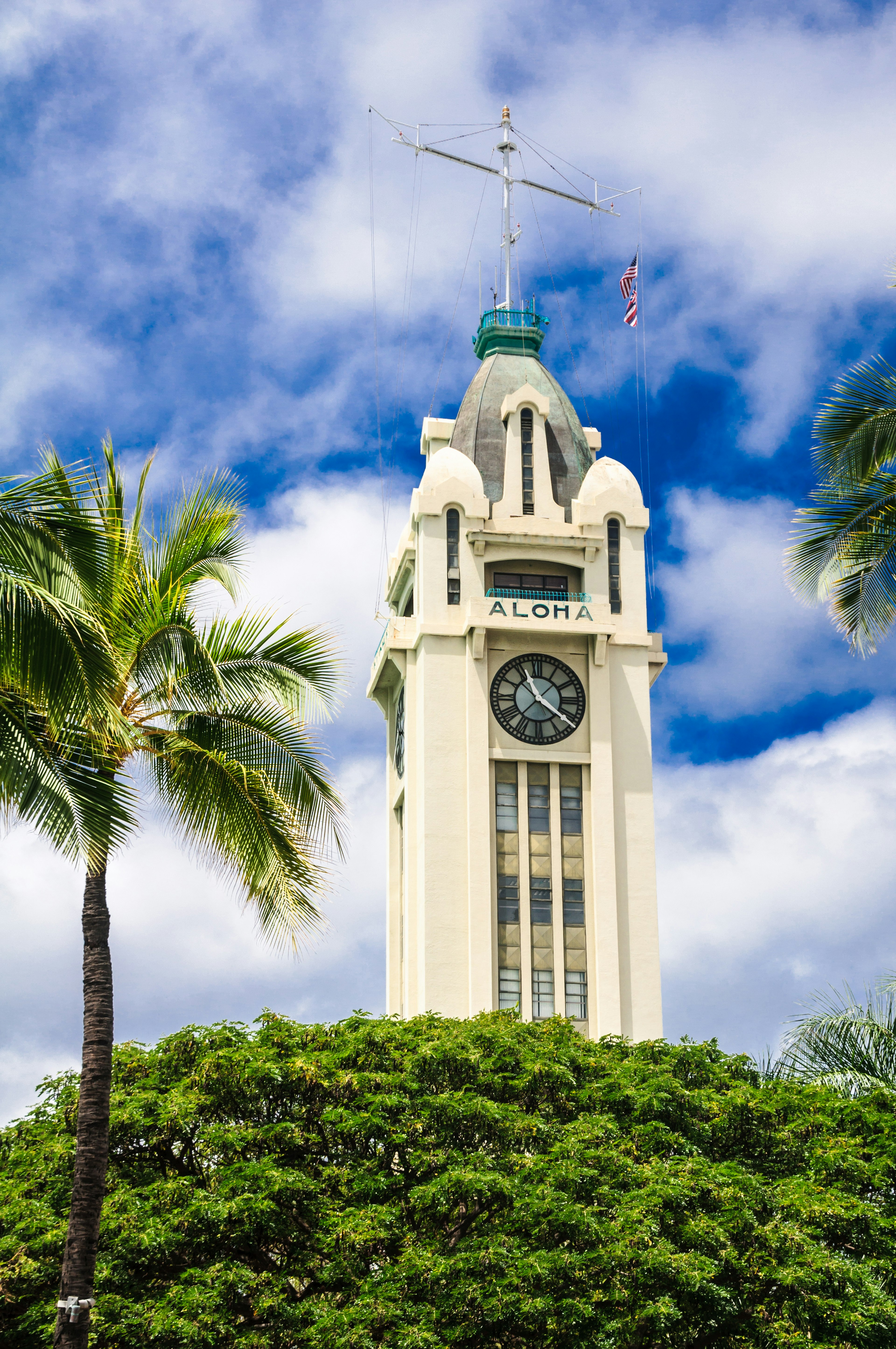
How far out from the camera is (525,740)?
→ 5834 cm

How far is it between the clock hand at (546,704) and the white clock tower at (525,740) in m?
0.07

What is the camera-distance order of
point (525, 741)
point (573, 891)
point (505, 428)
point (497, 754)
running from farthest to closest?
point (505, 428), point (525, 741), point (497, 754), point (573, 891)

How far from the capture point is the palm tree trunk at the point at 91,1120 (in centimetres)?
1809

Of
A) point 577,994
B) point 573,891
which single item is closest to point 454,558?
point 573,891

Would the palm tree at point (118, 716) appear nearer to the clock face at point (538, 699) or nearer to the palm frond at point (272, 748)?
the palm frond at point (272, 748)

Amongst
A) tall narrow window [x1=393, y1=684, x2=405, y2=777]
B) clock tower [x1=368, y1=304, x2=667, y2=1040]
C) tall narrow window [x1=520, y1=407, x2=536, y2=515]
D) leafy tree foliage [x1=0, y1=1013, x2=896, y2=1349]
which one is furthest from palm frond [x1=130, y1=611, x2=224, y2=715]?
tall narrow window [x1=520, y1=407, x2=536, y2=515]

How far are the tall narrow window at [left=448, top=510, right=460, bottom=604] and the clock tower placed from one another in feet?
0.20

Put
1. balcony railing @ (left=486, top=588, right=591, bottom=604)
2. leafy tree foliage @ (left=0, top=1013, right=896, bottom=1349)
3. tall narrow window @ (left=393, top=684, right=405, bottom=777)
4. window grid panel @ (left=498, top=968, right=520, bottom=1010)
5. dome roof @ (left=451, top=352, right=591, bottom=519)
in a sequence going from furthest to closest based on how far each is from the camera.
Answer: dome roof @ (left=451, top=352, right=591, bottom=519) < tall narrow window @ (left=393, top=684, right=405, bottom=777) < balcony railing @ (left=486, top=588, right=591, bottom=604) < window grid panel @ (left=498, top=968, right=520, bottom=1010) < leafy tree foliage @ (left=0, top=1013, right=896, bottom=1349)

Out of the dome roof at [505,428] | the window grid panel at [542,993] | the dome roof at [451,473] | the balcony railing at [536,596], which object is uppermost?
the dome roof at [505,428]

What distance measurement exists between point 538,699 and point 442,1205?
107 ft

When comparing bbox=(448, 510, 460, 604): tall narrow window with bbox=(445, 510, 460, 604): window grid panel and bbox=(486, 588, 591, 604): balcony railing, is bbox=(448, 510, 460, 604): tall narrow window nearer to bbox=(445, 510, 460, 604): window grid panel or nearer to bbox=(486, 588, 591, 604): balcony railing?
bbox=(445, 510, 460, 604): window grid panel

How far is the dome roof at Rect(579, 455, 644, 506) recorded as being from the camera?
61.9m

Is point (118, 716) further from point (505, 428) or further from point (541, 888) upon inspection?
point (505, 428)

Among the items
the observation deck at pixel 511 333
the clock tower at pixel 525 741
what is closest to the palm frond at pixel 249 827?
the clock tower at pixel 525 741
